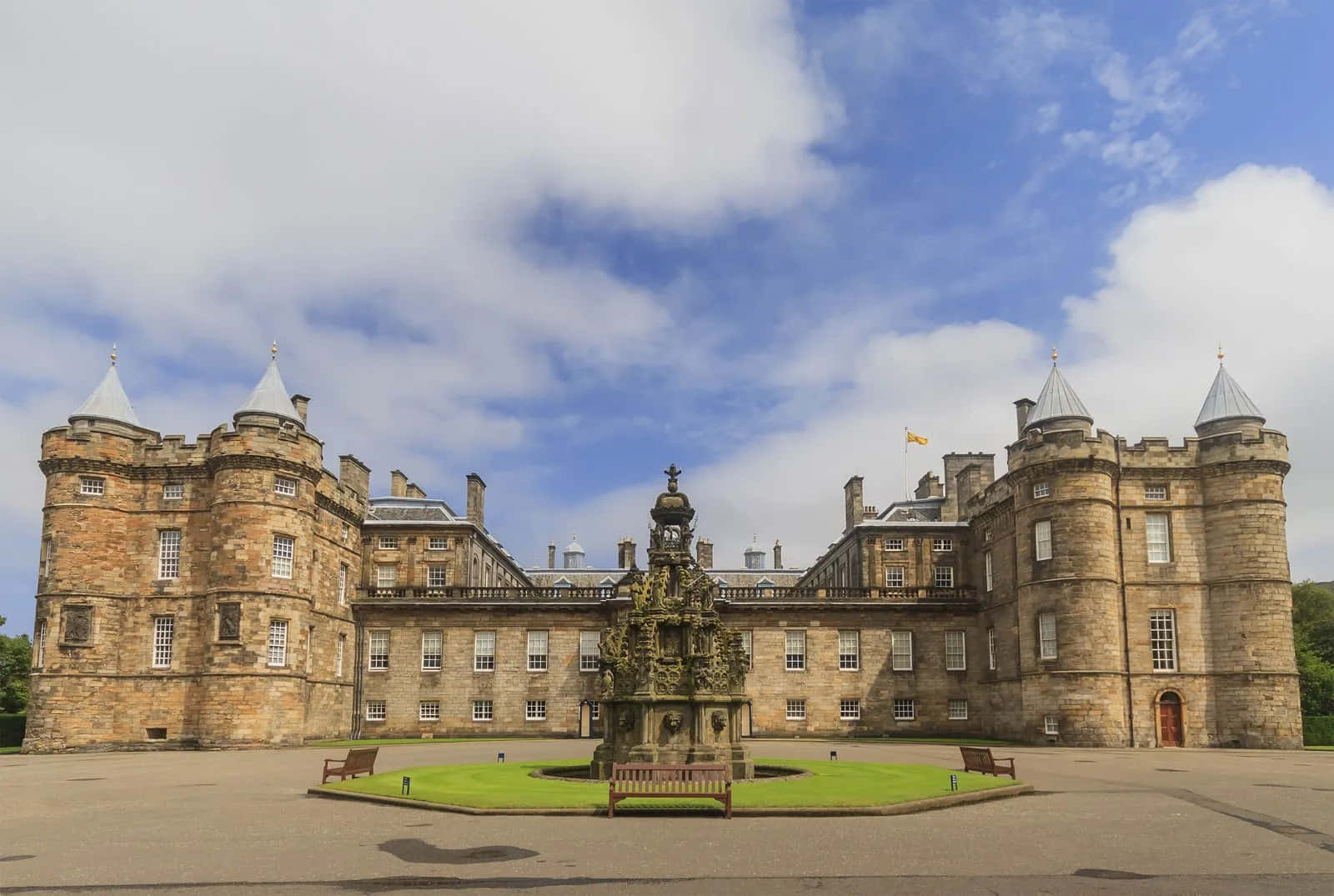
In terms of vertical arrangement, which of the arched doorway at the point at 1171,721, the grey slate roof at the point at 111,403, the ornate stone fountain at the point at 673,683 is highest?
the grey slate roof at the point at 111,403

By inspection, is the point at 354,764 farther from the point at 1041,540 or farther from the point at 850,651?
the point at 850,651

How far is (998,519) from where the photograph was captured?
50.8 metres

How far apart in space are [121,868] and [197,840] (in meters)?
2.24

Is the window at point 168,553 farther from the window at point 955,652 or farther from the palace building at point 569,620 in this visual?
the window at point 955,652

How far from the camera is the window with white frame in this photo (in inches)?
2025

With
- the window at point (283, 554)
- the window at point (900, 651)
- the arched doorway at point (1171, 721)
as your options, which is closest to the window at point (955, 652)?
the window at point (900, 651)

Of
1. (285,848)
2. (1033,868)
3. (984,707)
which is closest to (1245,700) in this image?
(984,707)

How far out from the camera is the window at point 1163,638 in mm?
43938

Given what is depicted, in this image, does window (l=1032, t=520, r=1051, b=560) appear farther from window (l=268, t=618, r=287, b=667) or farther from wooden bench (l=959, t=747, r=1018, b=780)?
window (l=268, t=618, r=287, b=667)

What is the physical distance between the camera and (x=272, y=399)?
45781 millimetres

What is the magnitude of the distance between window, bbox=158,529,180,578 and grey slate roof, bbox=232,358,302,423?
560 centimetres

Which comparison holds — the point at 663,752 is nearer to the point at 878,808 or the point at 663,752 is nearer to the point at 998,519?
the point at 878,808

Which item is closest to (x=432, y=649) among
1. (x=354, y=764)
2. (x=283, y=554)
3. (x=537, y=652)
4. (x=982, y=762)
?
(x=537, y=652)

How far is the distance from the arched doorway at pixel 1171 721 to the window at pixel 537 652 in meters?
27.6
